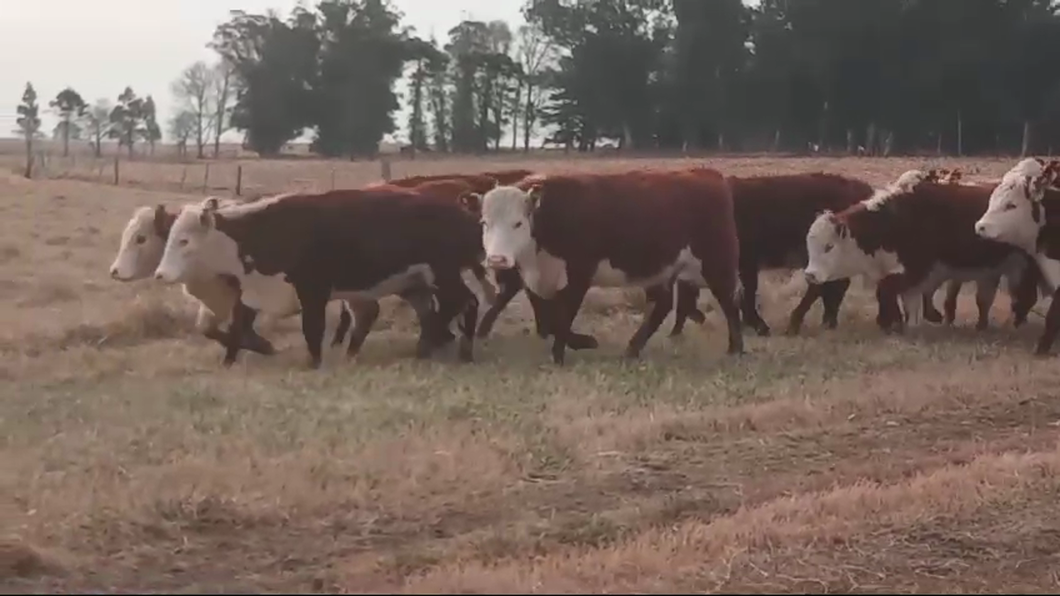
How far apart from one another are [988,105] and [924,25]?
299cm

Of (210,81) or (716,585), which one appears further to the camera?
(210,81)

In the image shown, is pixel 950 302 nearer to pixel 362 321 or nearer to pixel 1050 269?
pixel 1050 269

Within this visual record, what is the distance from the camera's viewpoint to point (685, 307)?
1330 centimetres

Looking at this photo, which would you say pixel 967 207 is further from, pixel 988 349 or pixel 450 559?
pixel 450 559

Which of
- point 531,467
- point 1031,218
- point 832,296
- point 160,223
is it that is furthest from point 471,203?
point 531,467

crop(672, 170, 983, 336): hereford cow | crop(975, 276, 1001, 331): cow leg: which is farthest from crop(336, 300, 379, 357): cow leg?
crop(975, 276, 1001, 331): cow leg

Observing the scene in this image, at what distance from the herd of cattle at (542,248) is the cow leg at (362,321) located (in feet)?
0.05

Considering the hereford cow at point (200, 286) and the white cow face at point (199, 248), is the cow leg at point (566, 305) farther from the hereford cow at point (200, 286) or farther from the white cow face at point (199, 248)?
the white cow face at point (199, 248)

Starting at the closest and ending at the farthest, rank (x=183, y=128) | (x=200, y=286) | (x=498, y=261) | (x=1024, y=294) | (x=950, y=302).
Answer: (x=498, y=261), (x=200, y=286), (x=1024, y=294), (x=950, y=302), (x=183, y=128)

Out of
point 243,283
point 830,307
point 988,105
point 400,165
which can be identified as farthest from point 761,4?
point 243,283

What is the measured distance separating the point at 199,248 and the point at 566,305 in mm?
3174

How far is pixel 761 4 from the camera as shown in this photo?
4259 centimetres

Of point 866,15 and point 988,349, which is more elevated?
point 866,15

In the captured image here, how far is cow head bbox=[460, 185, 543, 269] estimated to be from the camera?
35.4 ft
